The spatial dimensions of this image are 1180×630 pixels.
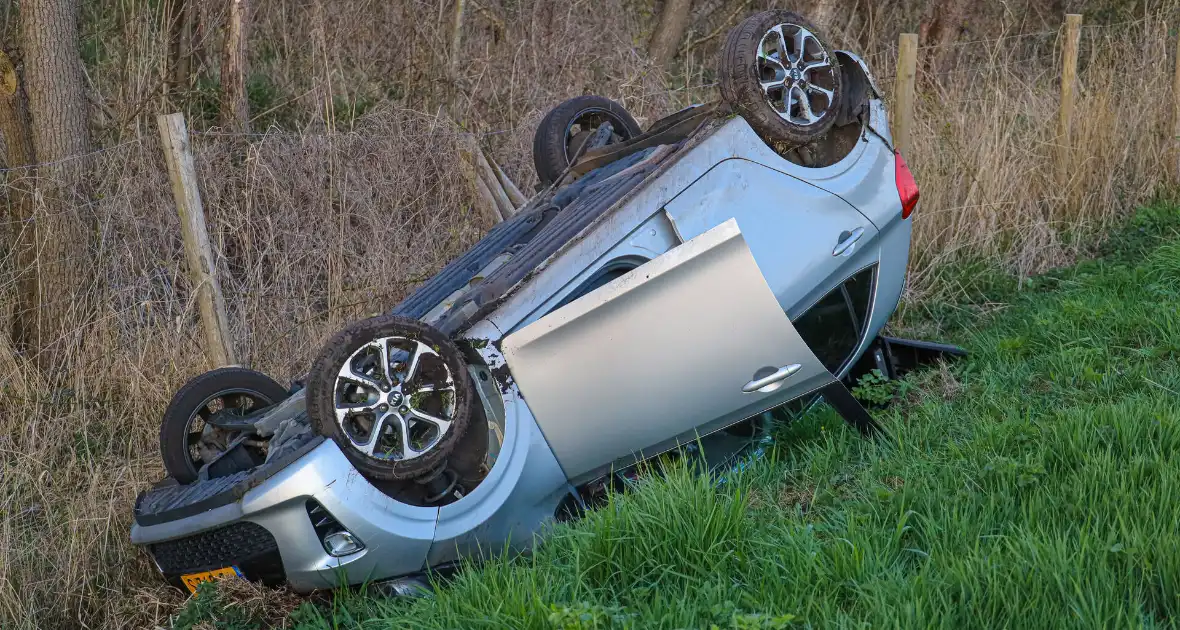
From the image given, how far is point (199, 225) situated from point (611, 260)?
2652 mm

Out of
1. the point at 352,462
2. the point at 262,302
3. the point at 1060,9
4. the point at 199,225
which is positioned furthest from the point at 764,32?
the point at 1060,9

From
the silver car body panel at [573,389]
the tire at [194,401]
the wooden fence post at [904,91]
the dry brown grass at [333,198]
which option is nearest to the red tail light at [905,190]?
the silver car body panel at [573,389]

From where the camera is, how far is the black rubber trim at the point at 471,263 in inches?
169

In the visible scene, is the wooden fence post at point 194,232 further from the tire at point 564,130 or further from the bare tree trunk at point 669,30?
the bare tree trunk at point 669,30

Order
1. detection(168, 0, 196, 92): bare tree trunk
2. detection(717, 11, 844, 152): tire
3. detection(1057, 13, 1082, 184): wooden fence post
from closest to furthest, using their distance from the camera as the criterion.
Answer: detection(717, 11, 844, 152): tire → detection(1057, 13, 1082, 184): wooden fence post → detection(168, 0, 196, 92): bare tree trunk

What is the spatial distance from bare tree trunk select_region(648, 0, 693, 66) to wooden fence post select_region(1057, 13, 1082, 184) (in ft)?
13.3

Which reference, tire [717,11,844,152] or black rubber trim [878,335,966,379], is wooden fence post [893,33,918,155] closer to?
black rubber trim [878,335,966,379]

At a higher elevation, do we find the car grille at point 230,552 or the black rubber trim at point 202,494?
the black rubber trim at point 202,494

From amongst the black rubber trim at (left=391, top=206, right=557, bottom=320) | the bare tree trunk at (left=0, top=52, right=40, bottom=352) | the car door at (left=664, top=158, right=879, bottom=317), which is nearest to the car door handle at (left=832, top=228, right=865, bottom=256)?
the car door at (left=664, top=158, right=879, bottom=317)

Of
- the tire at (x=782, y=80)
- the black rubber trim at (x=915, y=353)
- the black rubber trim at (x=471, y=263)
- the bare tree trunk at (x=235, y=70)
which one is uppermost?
the bare tree trunk at (x=235, y=70)

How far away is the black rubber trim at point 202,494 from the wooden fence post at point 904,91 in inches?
180

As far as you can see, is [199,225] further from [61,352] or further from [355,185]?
[355,185]

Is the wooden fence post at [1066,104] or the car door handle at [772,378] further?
the wooden fence post at [1066,104]

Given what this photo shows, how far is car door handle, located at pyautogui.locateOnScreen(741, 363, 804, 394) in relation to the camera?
3506 mm
